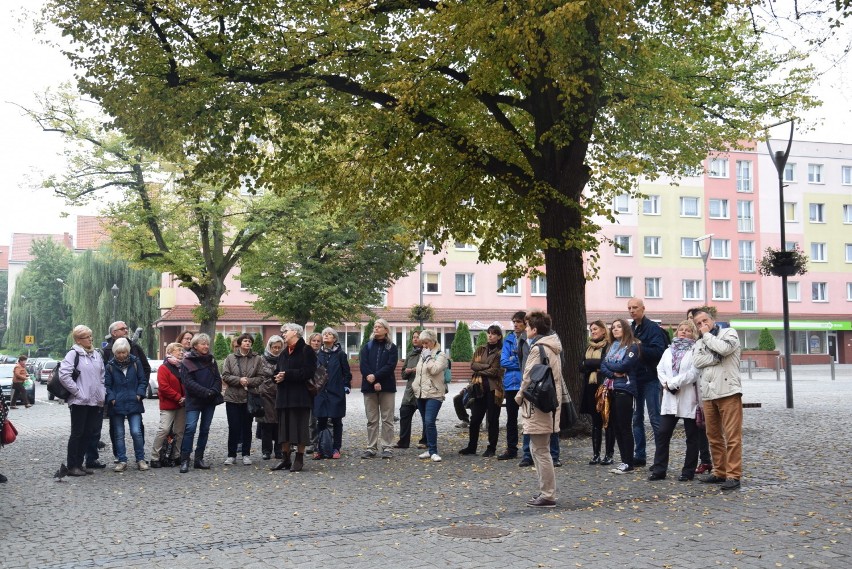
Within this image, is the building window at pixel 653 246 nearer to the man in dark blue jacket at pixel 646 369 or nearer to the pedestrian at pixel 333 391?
the pedestrian at pixel 333 391

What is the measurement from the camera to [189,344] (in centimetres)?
1424

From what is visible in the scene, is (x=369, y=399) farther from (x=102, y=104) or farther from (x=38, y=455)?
(x=102, y=104)

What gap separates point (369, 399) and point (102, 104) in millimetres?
6878

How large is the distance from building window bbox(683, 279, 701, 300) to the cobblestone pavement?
185 feet

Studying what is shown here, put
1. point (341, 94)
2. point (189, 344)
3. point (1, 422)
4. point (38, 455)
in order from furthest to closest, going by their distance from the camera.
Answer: point (341, 94), point (38, 455), point (189, 344), point (1, 422)

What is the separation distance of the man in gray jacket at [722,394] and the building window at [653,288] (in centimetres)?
5862

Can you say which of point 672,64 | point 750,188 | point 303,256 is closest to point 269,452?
point 672,64

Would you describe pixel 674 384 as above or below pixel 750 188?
below

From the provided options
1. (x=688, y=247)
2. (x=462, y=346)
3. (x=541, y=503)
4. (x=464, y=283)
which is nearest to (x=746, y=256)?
(x=688, y=247)

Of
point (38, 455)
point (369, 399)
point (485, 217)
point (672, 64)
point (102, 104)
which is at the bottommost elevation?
point (38, 455)

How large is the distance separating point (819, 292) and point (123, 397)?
2745 inches

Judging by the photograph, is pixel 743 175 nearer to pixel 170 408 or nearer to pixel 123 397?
pixel 170 408

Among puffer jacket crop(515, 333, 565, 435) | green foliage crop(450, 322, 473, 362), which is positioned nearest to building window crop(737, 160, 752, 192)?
green foliage crop(450, 322, 473, 362)

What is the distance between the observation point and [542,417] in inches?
391
